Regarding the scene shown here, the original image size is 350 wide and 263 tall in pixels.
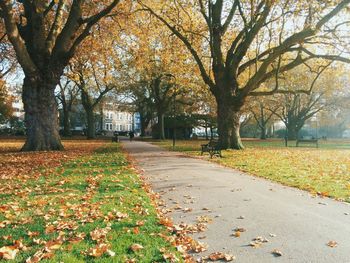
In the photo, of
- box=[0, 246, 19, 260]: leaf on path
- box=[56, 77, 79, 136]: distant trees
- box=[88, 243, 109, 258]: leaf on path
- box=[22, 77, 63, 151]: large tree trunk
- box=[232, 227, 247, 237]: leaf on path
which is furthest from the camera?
box=[56, 77, 79, 136]: distant trees

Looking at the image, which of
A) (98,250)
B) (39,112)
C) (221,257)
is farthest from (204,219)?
(39,112)

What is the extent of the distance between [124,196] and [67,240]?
3339 mm

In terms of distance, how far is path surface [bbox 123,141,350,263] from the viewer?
5113mm

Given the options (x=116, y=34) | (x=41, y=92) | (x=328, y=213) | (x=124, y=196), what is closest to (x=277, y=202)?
(x=328, y=213)

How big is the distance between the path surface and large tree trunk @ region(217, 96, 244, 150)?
13.3m

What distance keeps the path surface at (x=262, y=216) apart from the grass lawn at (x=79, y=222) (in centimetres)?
74

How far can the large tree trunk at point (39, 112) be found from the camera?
71.7 ft

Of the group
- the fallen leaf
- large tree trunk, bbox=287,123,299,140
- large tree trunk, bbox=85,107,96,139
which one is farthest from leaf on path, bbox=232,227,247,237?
large tree trunk, bbox=287,123,299,140

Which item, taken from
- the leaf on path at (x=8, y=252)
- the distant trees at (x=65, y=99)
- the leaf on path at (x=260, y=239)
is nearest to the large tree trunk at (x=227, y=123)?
the leaf on path at (x=260, y=239)

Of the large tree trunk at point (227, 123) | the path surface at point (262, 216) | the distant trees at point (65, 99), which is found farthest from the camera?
the distant trees at point (65, 99)

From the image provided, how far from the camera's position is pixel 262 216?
699 cm

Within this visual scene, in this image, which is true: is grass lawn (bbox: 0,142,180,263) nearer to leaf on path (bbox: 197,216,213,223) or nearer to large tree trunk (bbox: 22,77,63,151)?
leaf on path (bbox: 197,216,213,223)

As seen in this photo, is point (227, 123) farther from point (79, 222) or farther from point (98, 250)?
point (98, 250)

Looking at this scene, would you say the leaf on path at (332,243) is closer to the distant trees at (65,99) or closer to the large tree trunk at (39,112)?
the large tree trunk at (39,112)
